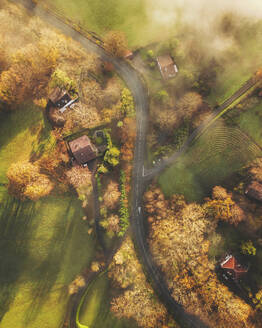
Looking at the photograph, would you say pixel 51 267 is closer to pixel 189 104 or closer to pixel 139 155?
pixel 139 155

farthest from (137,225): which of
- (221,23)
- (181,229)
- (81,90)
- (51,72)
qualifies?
(221,23)

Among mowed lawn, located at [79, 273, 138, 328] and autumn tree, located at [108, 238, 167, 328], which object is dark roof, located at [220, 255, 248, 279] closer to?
autumn tree, located at [108, 238, 167, 328]

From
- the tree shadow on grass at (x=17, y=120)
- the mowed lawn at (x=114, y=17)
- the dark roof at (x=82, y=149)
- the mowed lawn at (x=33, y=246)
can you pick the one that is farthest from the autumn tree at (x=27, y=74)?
the dark roof at (x=82, y=149)

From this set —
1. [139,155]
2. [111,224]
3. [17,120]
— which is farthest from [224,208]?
[17,120]

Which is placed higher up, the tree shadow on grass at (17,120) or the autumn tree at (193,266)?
the tree shadow on grass at (17,120)

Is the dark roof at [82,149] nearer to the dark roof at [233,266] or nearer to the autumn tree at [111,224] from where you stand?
the autumn tree at [111,224]

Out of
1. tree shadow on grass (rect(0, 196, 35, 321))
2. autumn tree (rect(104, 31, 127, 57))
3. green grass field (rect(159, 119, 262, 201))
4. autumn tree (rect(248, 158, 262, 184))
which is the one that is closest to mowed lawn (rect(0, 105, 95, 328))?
tree shadow on grass (rect(0, 196, 35, 321))
